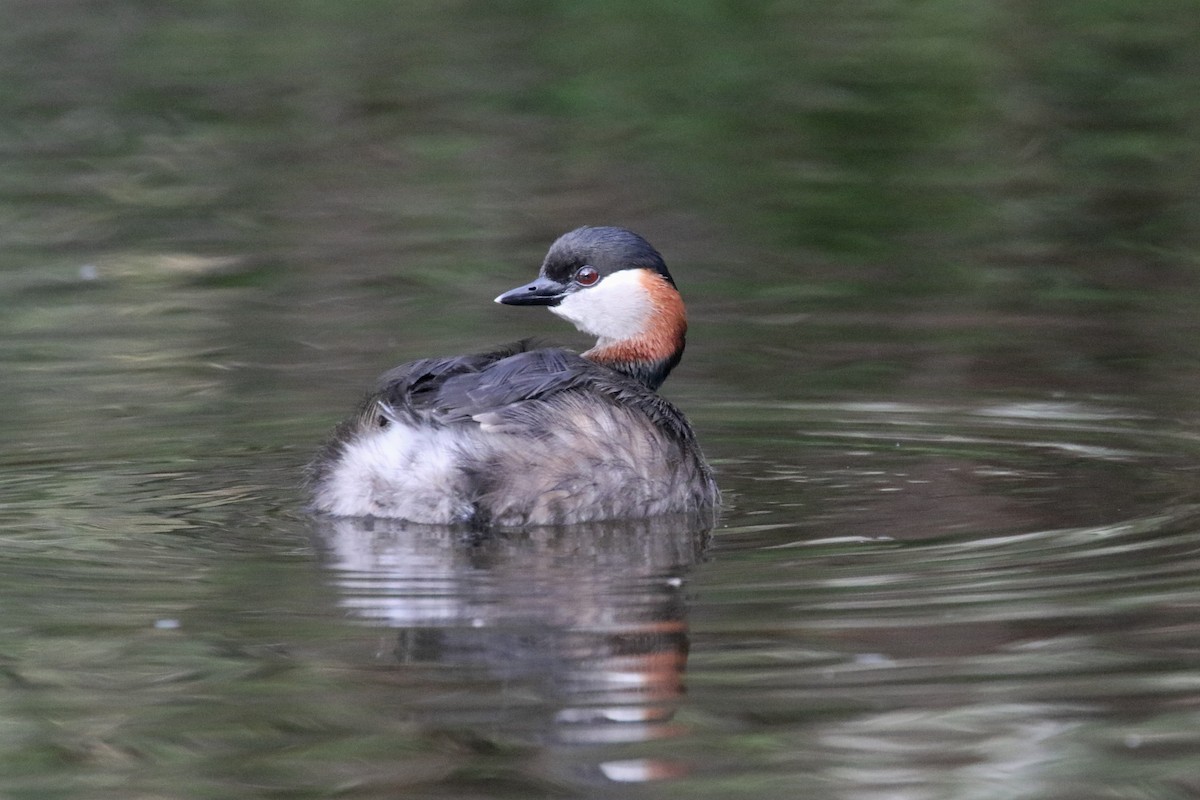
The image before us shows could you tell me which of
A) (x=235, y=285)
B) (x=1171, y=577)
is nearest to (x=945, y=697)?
(x=1171, y=577)

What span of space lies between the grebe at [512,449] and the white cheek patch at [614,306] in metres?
0.47

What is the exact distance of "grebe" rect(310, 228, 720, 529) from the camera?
5516mm

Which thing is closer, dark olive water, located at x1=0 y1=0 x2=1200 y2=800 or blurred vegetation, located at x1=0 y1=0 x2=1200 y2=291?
dark olive water, located at x1=0 y1=0 x2=1200 y2=800

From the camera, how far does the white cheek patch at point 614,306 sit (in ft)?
21.4

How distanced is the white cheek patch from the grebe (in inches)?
18.5

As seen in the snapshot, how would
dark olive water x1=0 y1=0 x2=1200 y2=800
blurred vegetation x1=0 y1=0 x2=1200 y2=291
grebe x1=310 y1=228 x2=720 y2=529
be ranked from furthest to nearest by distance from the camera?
blurred vegetation x1=0 y1=0 x2=1200 y2=291
grebe x1=310 y1=228 x2=720 y2=529
dark olive water x1=0 y1=0 x2=1200 y2=800

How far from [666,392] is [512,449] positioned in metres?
2.25

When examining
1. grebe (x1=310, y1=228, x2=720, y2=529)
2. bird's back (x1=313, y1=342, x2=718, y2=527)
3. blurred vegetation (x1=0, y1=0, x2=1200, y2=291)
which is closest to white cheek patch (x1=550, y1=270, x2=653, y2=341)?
grebe (x1=310, y1=228, x2=720, y2=529)

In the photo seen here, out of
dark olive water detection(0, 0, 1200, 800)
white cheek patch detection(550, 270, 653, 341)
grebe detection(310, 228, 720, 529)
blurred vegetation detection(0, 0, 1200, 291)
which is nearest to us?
dark olive water detection(0, 0, 1200, 800)

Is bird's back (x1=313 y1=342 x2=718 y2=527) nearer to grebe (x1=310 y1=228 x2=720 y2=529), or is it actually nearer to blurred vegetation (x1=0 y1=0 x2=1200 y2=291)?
grebe (x1=310 y1=228 x2=720 y2=529)

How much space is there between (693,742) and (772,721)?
19 cm

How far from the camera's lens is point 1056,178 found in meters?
11.3

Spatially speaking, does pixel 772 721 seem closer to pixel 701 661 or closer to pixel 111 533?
pixel 701 661

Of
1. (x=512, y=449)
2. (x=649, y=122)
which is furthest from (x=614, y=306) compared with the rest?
(x=649, y=122)
